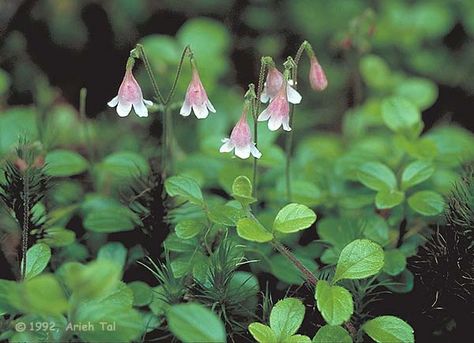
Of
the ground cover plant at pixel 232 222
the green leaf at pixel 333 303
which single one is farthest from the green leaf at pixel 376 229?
the green leaf at pixel 333 303

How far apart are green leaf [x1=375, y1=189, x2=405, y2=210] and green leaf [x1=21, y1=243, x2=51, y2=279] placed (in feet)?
3.36

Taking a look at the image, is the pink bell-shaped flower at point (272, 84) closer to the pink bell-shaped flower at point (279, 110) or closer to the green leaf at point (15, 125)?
the pink bell-shaped flower at point (279, 110)

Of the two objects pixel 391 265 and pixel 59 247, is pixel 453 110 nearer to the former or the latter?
pixel 391 265

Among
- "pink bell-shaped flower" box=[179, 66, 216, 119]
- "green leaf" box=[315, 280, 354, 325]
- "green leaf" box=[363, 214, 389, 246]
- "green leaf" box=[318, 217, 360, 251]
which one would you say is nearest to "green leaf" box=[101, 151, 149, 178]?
"pink bell-shaped flower" box=[179, 66, 216, 119]

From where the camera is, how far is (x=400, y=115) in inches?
96.3

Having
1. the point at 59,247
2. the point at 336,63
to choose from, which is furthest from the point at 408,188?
the point at 336,63

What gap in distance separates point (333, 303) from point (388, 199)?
0.56 m

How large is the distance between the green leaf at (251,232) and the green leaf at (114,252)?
554 millimetres

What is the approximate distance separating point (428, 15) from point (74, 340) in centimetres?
275

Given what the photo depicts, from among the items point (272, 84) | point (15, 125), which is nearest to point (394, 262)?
point (272, 84)

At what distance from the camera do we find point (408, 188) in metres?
2.32

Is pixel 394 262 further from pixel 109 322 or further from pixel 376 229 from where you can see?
pixel 109 322

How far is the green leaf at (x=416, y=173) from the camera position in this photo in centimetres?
214

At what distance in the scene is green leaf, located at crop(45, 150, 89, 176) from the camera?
7.44 feet
